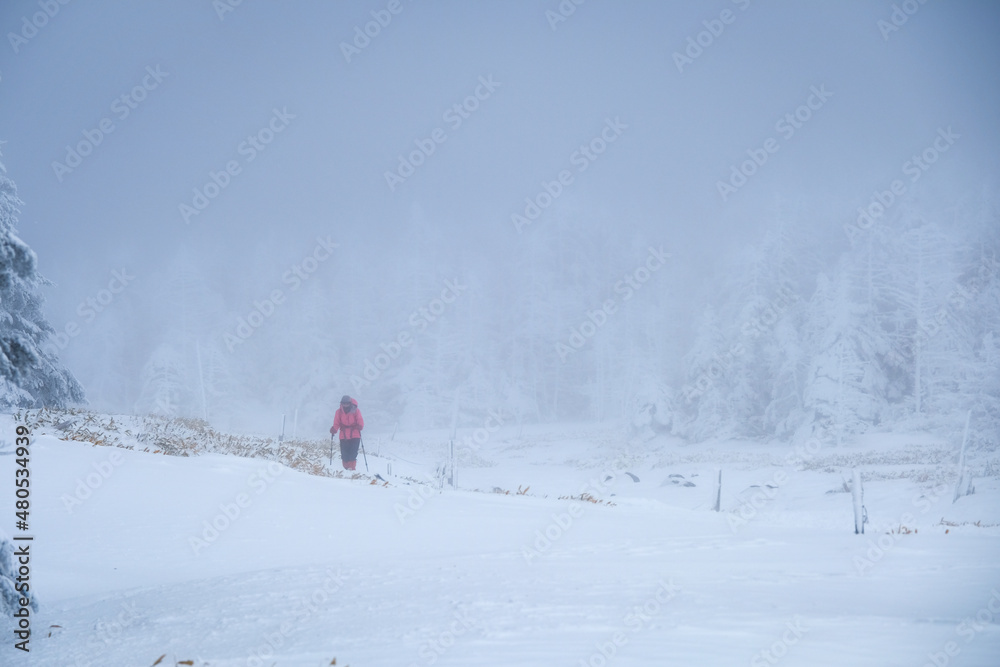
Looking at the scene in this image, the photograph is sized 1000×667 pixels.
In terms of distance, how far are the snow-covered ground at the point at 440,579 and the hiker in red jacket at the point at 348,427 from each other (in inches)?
179

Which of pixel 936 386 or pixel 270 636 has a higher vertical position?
pixel 936 386

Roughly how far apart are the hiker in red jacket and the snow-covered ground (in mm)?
4535

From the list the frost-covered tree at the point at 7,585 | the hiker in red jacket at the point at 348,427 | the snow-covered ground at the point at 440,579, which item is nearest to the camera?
the frost-covered tree at the point at 7,585

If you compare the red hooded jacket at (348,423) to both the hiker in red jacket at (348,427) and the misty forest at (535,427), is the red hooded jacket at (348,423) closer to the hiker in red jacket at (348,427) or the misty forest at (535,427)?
the hiker in red jacket at (348,427)

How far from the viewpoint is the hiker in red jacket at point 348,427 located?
56.5 feet

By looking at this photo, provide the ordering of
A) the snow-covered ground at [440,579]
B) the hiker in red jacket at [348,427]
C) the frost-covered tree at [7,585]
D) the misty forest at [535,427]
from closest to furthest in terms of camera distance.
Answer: the frost-covered tree at [7,585], the snow-covered ground at [440,579], the misty forest at [535,427], the hiker in red jacket at [348,427]

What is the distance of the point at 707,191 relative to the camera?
8962 centimetres

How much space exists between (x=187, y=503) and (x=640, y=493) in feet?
66.3

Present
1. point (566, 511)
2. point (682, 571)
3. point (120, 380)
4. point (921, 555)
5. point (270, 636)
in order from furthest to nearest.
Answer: point (120, 380)
point (566, 511)
point (921, 555)
point (682, 571)
point (270, 636)

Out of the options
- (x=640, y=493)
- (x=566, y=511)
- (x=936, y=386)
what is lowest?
(x=640, y=493)

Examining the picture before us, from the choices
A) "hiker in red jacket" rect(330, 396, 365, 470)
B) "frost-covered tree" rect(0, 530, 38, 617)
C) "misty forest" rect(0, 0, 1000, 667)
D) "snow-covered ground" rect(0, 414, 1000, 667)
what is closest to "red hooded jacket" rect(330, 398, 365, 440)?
"hiker in red jacket" rect(330, 396, 365, 470)

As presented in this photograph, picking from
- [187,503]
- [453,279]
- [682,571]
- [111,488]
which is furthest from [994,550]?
[453,279]

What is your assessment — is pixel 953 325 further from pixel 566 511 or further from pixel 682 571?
pixel 682 571

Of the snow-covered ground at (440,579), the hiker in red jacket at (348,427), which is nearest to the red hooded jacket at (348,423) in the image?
the hiker in red jacket at (348,427)
